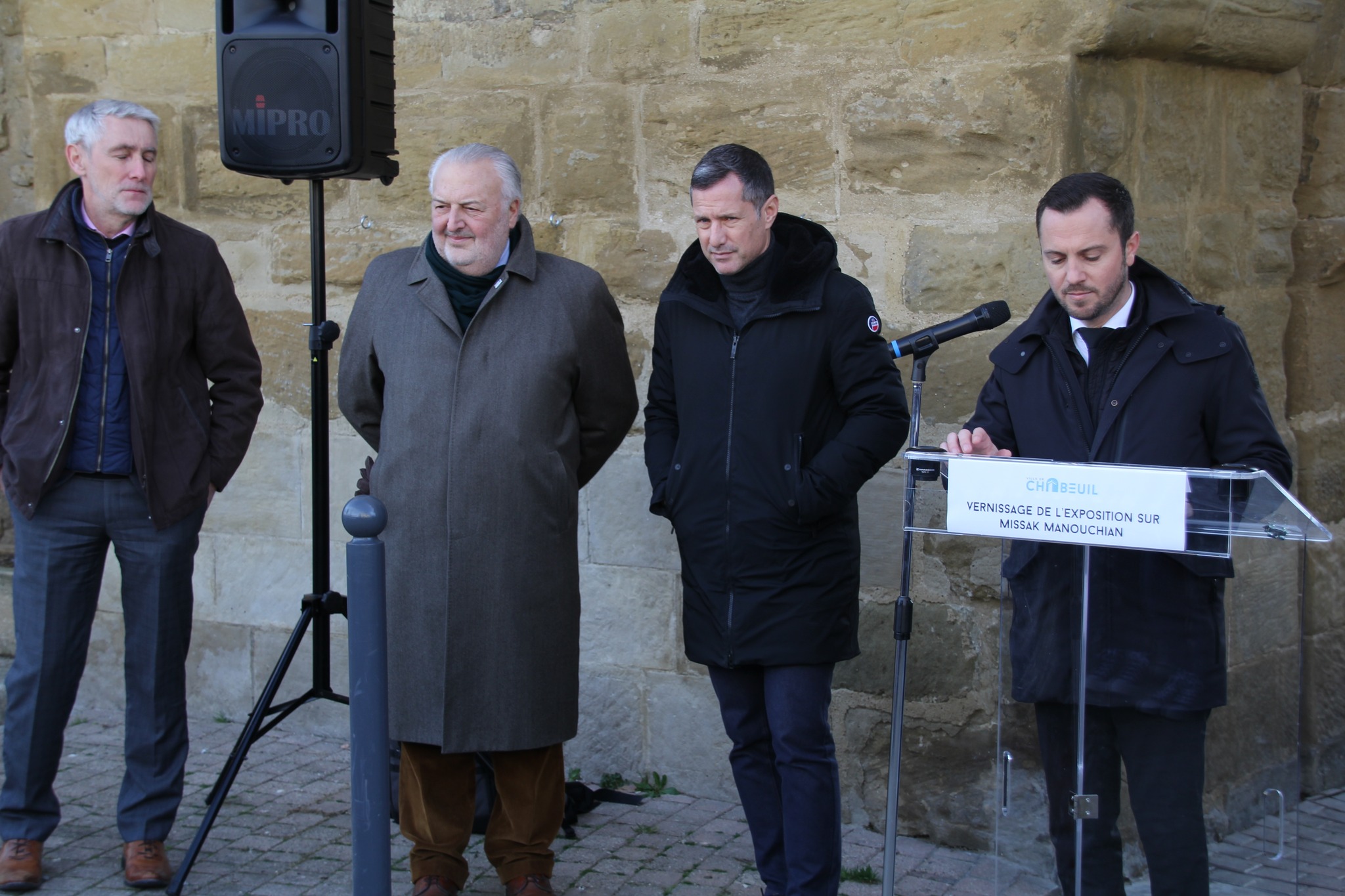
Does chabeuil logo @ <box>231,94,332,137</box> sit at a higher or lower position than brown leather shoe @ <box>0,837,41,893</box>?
higher

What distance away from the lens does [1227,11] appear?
4.05 m

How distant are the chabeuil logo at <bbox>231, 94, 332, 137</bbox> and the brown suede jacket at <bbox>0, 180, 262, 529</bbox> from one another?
344 mm

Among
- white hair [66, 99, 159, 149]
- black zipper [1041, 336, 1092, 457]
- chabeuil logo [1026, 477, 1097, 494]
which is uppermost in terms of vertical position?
white hair [66, 99, 159, 149]

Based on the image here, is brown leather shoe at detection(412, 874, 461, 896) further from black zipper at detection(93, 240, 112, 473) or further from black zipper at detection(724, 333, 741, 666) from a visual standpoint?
black zipper at detection(93, 240, 112, 473)

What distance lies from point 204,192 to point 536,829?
2.89 metres

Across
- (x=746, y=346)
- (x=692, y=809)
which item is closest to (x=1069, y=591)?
(x=746, y=346)

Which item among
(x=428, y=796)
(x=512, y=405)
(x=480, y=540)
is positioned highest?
(x=512, y=405)

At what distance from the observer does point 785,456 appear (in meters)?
3.34

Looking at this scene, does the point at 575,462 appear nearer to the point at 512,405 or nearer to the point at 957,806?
the point at 512,405

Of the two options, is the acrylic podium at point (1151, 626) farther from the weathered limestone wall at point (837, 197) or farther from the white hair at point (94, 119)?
the white hair at point (94, 119)

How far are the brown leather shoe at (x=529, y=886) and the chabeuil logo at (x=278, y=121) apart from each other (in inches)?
80.5

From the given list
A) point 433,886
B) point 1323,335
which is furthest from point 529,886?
point 1323,335

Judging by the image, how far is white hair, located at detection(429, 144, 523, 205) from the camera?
11.5 ft

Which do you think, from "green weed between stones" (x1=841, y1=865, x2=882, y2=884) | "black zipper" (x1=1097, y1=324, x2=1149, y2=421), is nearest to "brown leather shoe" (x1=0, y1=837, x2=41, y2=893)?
"green weed between stones" (x1=841, y1=865, x2=882, y2=884)
